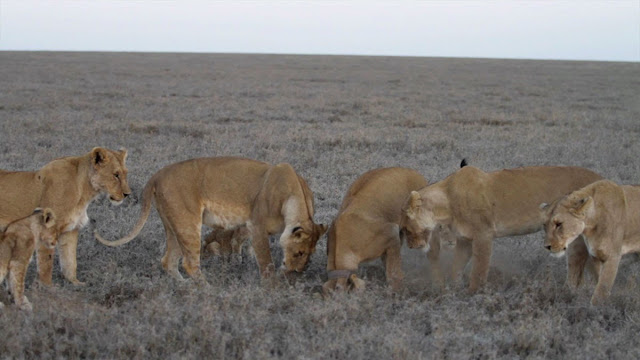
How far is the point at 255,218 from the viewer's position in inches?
263

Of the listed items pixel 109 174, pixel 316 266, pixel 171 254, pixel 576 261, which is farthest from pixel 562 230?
pixel 109 174

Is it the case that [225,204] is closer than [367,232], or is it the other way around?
[367,232]

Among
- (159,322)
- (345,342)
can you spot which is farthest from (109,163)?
(345,342)

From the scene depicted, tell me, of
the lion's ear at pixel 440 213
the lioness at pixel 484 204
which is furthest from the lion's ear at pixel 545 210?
the lion's ear at pixel 440 213

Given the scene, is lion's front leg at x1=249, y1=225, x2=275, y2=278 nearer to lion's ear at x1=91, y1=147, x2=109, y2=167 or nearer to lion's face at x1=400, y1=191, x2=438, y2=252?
lion's face at x1=400, y1=191, x2=438, y2=252

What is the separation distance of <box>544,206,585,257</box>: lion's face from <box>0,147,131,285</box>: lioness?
12.0ft

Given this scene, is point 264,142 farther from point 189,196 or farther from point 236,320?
point 236,320

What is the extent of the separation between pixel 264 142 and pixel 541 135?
6.16m

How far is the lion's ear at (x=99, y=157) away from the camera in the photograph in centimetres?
641

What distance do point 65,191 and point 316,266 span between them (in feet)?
8.05

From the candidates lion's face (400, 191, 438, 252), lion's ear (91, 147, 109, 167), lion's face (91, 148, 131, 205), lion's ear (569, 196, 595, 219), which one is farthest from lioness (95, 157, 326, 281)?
lion's ear (569, 196, 595, 219)

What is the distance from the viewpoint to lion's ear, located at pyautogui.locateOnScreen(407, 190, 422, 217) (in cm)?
627

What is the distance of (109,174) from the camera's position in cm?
650

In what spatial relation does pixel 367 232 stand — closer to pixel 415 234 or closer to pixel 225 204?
pixel 415 234
